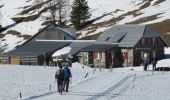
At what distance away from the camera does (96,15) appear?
149750 millimetres

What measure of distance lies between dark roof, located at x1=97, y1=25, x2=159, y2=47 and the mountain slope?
18.0m

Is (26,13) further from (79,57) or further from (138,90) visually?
(138,90)

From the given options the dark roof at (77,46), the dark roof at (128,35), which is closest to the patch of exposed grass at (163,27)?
the dark roof at (128,35)

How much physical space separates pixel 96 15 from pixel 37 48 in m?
62.8

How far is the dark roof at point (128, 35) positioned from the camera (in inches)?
3159

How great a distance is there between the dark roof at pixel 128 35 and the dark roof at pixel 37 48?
861 centimetres

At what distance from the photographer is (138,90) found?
1426 inches

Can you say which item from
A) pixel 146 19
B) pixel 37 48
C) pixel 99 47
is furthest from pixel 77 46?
pixel 146 19

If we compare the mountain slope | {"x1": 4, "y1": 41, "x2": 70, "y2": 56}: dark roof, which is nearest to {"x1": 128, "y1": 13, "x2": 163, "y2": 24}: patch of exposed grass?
the mountain slope

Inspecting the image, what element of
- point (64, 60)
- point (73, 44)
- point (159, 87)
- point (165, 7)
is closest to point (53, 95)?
point (159, 87)

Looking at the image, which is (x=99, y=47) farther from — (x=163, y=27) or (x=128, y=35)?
(x=163, y=27)

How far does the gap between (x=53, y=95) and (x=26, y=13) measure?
14076cm

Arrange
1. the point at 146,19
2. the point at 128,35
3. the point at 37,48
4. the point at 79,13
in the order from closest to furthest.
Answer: the point at 128,35 < the point at 37,48 < the point at 146,19 < the point at 79,13

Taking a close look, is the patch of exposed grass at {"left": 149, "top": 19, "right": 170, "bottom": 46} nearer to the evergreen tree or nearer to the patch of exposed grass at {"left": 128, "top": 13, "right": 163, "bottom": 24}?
the patch of exposed grass at {"left": 128, "top": 13, "right": 163, "bottom": 24}
